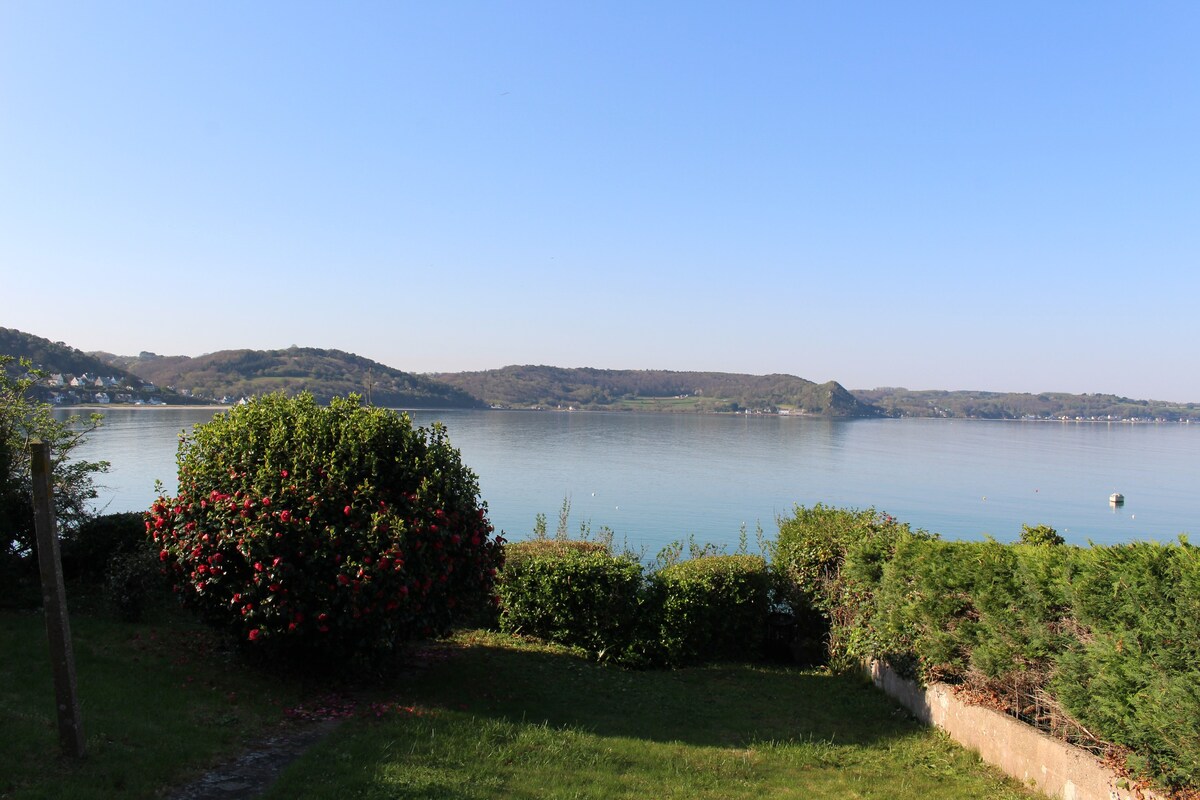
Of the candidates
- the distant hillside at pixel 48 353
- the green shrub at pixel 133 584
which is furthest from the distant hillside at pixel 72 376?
the green shrub at pixel 133 584

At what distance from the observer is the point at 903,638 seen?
9.77 m

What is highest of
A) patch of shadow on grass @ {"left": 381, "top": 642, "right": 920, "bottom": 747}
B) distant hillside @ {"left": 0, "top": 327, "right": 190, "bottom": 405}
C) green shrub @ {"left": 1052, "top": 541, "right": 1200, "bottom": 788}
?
distant hillside @ {"left": 0, "top": 327, "right": 190, "bottom": 405}

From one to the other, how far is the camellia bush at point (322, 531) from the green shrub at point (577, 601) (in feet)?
7.50

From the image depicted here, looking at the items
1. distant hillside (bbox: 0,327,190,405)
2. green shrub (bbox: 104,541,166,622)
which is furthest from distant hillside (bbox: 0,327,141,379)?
green shrub (bbox: 104,541,166,622)

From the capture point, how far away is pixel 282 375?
129m

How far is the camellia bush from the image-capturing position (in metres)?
8.23

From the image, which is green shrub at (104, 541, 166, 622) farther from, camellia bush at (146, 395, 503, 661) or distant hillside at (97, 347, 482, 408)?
distant hillside at (97, 347, 482, 408)

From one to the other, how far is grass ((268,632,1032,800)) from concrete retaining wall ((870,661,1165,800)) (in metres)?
0.20

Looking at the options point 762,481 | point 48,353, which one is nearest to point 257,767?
point 762,481

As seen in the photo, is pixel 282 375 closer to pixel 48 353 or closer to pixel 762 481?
pixel 48 353

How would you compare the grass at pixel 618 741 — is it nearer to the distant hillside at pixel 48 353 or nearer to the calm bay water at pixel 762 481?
the calm bay water at pixel 762 481

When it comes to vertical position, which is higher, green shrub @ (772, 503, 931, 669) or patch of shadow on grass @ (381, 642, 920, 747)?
green shrub @ (772, 503, 931, 669)

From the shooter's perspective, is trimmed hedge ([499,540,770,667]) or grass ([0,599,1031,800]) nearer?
grass ([0,599,1031,800])

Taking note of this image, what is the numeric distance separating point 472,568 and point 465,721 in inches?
79.7
